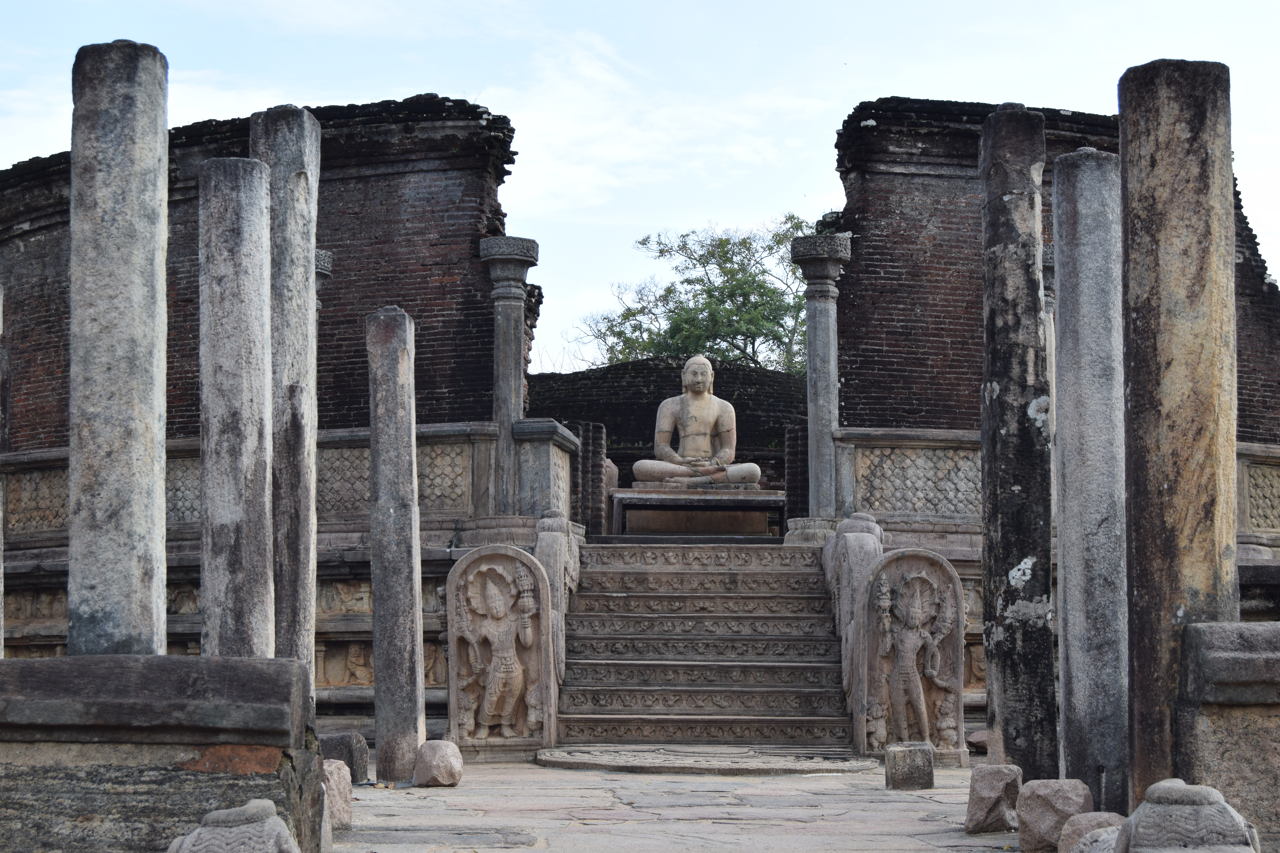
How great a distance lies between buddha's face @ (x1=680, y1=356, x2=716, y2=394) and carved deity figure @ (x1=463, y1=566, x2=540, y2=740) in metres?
7.23

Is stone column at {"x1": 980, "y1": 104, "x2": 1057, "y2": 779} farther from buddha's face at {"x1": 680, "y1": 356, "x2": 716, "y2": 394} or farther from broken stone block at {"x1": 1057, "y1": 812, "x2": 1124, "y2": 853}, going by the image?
buddha's face at {"x1": 680, "y1": 356, "x2": 716, "y2": 394}

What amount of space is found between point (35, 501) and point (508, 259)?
186 inches

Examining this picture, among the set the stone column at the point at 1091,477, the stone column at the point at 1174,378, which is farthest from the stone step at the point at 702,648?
the stone column at the point at 1174,378

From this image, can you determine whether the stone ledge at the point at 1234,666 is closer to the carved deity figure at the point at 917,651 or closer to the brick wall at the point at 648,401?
the carved deity figure at the point at 917,651

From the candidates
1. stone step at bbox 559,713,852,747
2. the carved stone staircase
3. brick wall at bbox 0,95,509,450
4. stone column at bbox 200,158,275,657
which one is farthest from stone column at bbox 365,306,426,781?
brick wall at bbox 0,95,509,450

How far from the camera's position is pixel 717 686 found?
13219 millimetres

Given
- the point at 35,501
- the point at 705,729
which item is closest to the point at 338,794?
the point at 705,729

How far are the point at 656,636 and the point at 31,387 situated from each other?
9.43 meters

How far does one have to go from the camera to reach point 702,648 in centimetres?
1367

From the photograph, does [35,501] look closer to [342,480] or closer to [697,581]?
[342,480]

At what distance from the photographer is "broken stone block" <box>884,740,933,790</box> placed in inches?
404

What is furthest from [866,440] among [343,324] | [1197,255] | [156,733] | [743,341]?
[743,341]

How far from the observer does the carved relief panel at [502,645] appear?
12594mm

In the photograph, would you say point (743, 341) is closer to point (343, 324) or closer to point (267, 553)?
point (343, 324)
